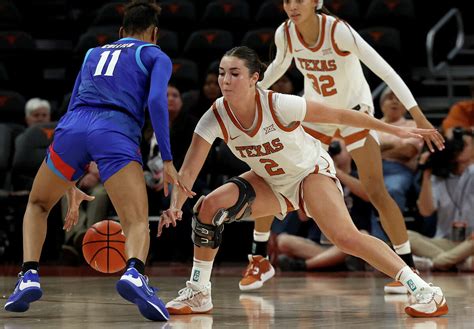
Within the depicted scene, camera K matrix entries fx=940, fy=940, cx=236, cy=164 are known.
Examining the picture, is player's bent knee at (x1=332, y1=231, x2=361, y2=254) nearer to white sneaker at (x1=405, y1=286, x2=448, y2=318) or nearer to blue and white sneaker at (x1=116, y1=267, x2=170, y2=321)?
white sneaker at (x1=405, y1=286, x2=448, y2=318)

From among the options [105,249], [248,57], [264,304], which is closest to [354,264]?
[264,304]

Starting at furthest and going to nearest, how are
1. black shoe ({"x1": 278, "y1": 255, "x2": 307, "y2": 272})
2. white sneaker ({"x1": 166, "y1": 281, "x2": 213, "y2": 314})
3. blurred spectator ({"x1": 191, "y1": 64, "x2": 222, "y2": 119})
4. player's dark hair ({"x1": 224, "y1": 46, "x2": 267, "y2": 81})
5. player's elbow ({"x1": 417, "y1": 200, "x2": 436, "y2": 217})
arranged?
blurred spectator ({"x1": 191, "y1": 64, "x2": 222, "y2": 119})
black shoe ({"x1": 278, "y1": 255, "x2": 307, "y2": 272})
player's elbow ({"x1": 417, "y1": 200, "x2": 436, "y2": 217})
white sneaker ({"x1": 166, "y1": 281, "x2": 213, "y2": 314})
player's dark hair ({"x1": 224, "y1": 46, "x2": 267, "y2": 81})

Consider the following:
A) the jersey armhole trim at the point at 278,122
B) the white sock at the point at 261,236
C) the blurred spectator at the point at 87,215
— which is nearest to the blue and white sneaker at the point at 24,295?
the jersey armhole trim at the point at 278,122

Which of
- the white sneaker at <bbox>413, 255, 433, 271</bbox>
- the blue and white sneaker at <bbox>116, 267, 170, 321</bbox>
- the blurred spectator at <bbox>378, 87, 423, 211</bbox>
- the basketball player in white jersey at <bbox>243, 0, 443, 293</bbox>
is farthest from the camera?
the blurred spectator at <bbox>378, 87, 423, 211</bbox>

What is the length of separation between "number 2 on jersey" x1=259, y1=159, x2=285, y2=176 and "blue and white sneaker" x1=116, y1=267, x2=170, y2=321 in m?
0.97

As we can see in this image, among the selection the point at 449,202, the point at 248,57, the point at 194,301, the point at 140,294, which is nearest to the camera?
the point at 140,294

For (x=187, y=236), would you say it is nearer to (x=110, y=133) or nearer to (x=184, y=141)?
(x=184, y=141)

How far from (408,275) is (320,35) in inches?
80.9

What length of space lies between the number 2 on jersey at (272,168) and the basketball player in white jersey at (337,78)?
124 cm

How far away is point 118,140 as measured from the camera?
15.3ft

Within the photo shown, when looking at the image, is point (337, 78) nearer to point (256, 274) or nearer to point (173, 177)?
point (256, 274)

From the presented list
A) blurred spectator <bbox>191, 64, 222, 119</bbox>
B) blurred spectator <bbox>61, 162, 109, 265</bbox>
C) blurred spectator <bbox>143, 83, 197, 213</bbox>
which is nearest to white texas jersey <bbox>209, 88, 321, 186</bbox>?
blurred spectator <bbox>143, 83, 197, 213</bbox>

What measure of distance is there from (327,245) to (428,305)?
381 centimetres

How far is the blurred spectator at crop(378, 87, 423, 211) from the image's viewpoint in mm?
8500
